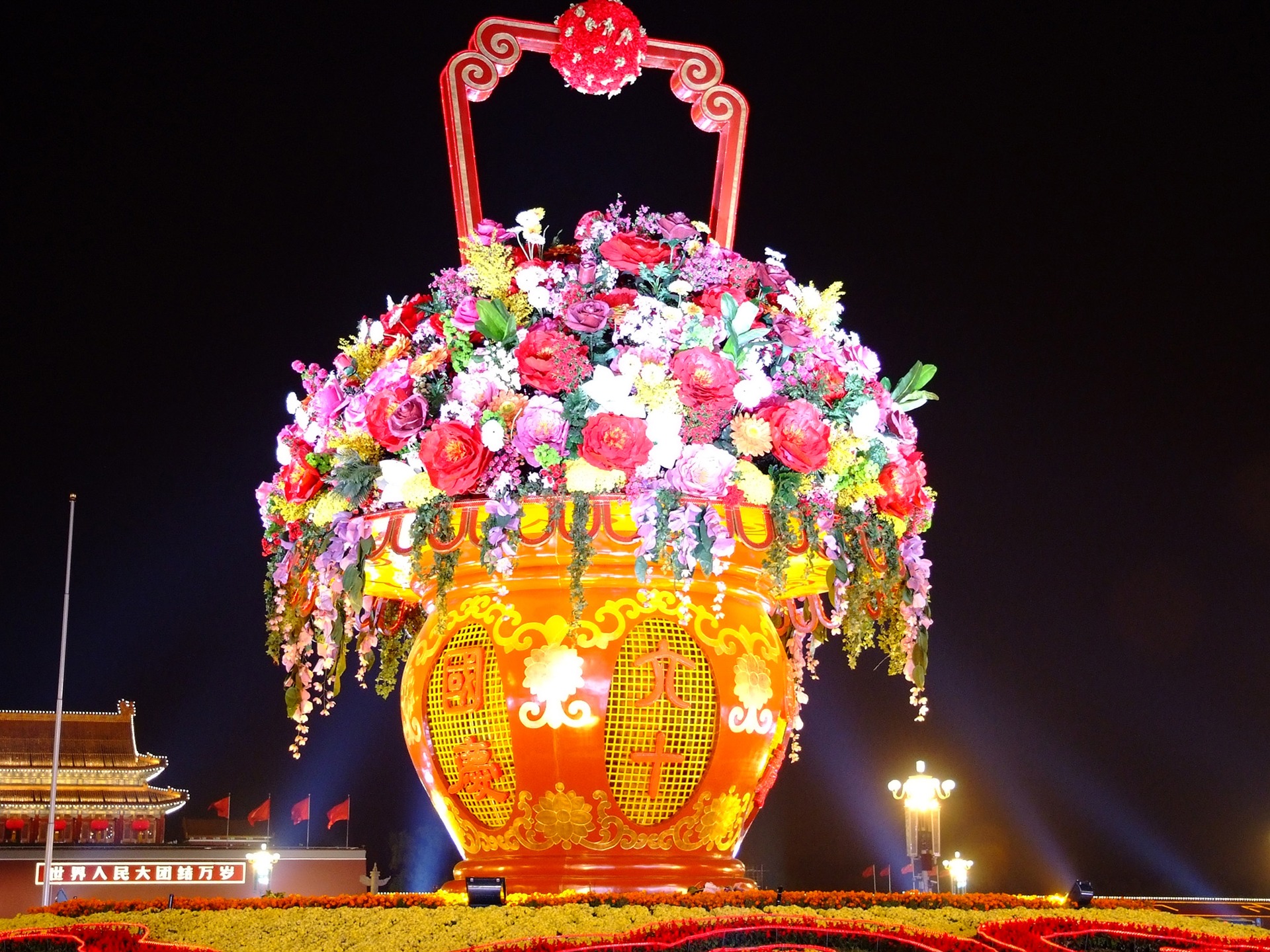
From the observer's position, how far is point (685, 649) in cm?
298

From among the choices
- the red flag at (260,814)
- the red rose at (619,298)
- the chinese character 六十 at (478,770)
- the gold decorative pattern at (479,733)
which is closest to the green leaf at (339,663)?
the gold decorative pattern at (479,733)

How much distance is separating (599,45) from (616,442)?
50.0 inches

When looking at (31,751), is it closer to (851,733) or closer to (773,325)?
(851,733)

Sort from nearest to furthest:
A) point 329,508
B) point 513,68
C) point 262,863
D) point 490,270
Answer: point 329,508, point 490,270, point 513,68, point 262,863

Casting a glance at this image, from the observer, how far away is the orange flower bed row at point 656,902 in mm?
2697

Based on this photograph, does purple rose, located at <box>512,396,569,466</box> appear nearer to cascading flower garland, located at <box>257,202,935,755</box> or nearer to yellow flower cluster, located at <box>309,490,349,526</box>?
cascading flower garland, located at <box>257,202,935,755</box>

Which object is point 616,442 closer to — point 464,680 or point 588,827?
point 464,680

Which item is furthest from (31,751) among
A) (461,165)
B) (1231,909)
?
(461,165)

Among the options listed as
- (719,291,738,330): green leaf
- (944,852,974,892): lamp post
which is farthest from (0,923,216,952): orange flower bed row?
(944,852,974,892): lamp post

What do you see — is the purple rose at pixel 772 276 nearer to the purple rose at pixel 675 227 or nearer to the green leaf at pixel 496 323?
the purple rose at pixel 675 227

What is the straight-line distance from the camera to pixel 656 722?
9.53 feet

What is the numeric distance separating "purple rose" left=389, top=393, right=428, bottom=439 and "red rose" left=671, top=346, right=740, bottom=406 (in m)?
0.58

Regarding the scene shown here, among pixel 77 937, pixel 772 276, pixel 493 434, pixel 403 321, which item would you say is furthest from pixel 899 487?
pixel 77 937

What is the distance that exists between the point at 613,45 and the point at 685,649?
1.60 metres
